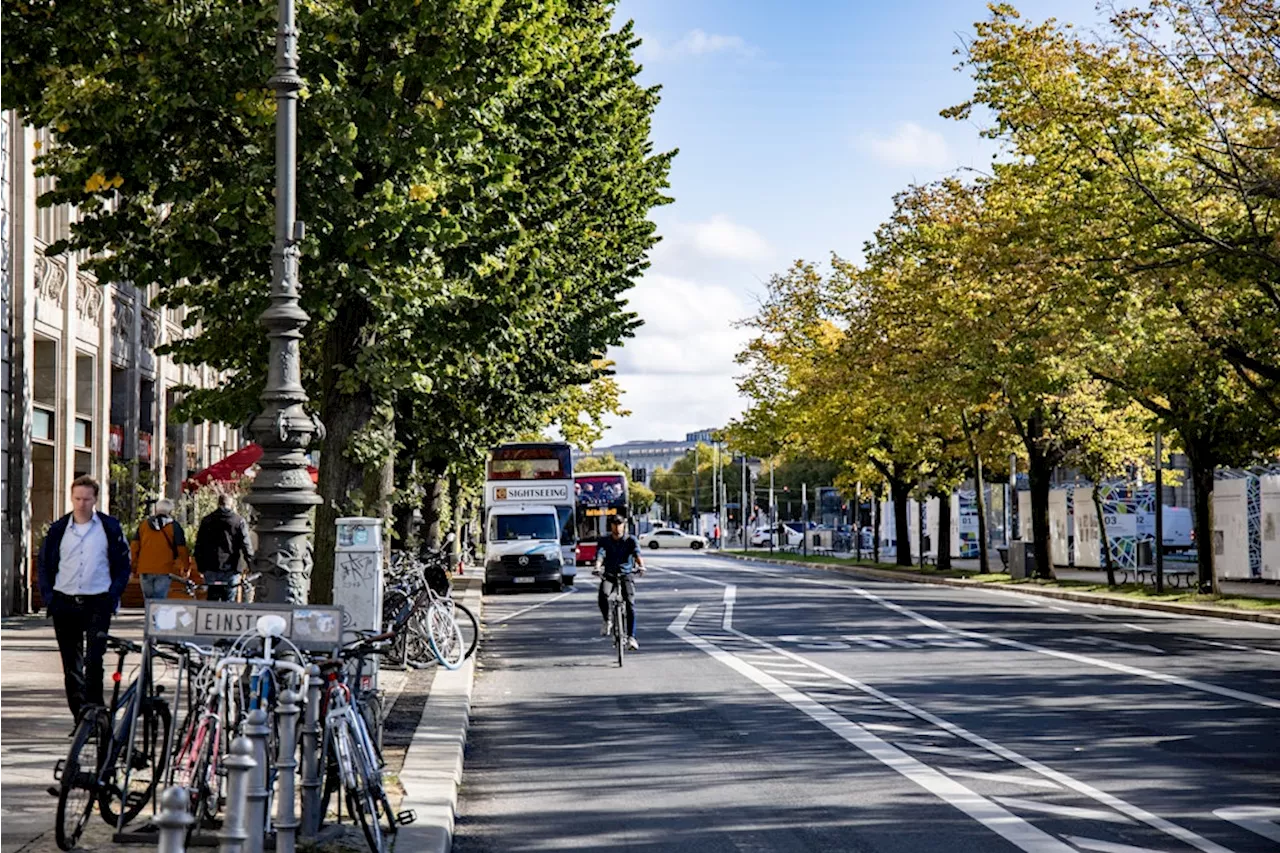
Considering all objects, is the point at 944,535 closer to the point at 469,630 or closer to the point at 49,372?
the point at 49,372

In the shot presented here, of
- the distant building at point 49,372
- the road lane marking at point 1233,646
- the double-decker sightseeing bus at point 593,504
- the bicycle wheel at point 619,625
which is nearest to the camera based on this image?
the bicycle wheel at point 619,625

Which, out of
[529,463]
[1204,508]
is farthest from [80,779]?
[529,463]

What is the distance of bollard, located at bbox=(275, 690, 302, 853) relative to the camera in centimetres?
789

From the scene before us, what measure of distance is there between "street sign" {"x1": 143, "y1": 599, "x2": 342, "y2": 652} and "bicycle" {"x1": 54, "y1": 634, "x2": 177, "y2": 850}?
194 millimetres

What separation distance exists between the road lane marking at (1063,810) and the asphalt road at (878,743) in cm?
Answer: 3

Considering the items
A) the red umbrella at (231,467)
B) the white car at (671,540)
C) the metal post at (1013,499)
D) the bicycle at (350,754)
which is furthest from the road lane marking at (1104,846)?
the white car at (671,540)

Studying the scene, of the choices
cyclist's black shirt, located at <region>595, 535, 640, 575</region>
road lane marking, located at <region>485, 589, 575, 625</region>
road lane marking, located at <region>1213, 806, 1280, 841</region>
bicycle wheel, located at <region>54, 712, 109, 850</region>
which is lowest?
road lane marking, located at <region>1213, 806, 1280, 841</region>

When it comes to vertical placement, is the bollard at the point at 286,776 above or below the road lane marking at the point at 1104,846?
above

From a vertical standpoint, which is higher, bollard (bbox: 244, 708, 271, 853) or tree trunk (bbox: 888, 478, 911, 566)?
tree trunk (bbox: 888, 478, 911, 566)

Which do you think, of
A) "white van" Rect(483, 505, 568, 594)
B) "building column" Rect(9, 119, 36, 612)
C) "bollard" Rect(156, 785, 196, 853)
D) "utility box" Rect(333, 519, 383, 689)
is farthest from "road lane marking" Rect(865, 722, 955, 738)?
"white van" Rect(483, 505, 568, 594)

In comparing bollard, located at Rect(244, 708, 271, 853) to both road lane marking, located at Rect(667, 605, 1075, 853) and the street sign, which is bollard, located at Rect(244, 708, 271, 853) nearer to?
the street sign

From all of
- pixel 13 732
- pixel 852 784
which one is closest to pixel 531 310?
pixel 13 732

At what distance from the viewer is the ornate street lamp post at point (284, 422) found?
1155cm

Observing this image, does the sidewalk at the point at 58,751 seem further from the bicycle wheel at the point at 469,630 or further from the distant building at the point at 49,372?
the distant building at the point at 49,372
